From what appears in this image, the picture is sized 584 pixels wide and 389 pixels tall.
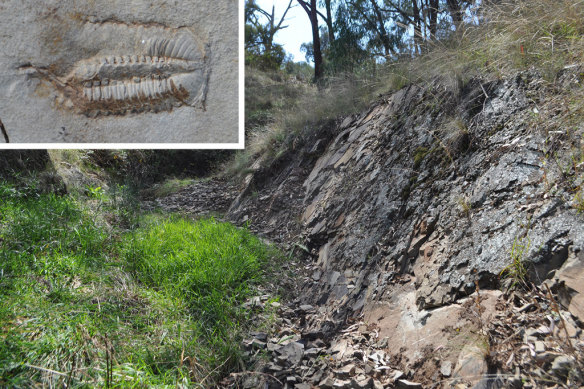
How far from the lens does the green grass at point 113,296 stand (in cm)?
229

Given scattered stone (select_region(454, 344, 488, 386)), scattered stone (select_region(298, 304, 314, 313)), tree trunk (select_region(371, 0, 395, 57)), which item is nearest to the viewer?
scattered stone (select_region(454, 344, 488, 386))

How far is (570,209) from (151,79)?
8.49 feet

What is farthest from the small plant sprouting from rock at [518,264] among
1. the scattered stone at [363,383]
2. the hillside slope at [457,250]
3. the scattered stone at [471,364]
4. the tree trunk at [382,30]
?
the tree trunk at [382,30]

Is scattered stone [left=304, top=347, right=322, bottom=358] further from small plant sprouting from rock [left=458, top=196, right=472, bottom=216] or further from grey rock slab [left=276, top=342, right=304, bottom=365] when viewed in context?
small plant sprouting from rock [left=458, top=196, right=472, bottom=216]

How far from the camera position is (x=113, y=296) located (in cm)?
303

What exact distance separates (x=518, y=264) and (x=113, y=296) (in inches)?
104

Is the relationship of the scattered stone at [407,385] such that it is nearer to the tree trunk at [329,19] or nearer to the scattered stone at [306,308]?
the scattered stone at [306,308]

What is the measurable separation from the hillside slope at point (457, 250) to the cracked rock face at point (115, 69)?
64.8 inches

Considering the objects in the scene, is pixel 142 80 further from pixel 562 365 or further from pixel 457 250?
pixel 562 365

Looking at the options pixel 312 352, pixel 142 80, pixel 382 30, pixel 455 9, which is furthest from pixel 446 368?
pixel 382 30

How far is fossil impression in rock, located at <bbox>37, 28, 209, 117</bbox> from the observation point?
273 centimetres

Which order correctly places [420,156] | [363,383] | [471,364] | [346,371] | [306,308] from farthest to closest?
1. [420,156]
2. [306,308]
3. [346,371]
4. [363,383]
5. [471,364]

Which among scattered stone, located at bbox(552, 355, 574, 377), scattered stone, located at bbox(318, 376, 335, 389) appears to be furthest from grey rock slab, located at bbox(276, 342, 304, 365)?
scattered stone, located at bbox(552, 355, 574, 377)

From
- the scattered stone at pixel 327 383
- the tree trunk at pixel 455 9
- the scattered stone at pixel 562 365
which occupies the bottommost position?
the scattered stone at pixel 327 383
